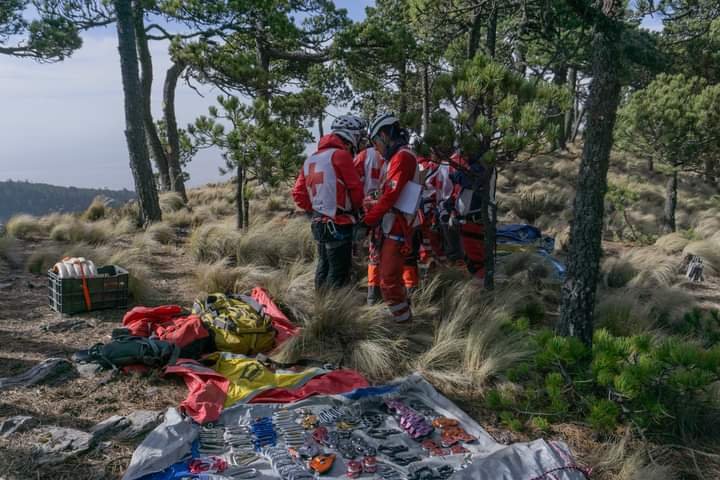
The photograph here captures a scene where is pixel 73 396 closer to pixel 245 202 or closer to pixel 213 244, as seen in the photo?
pixel 213 244

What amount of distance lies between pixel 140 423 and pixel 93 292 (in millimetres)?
2525

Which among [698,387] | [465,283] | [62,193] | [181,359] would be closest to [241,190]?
[465,283]

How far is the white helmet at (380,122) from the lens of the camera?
5.03 meters

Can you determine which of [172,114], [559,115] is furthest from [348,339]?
[172,114]

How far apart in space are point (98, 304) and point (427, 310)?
3.35m

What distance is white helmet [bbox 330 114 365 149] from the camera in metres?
5.15

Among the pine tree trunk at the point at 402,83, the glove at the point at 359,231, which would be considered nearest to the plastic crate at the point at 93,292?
the glove at the point at 359,231

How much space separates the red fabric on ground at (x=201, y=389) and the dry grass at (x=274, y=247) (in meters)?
3.44

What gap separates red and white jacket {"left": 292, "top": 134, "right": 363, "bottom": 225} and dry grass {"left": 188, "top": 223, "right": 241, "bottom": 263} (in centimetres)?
293

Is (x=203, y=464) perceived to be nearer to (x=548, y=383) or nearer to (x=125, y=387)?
(x=125, y=387)

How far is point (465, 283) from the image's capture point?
590 centimetres

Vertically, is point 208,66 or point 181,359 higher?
point 208,66

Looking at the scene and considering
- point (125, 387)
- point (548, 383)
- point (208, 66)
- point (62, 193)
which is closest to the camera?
point (548, 383)

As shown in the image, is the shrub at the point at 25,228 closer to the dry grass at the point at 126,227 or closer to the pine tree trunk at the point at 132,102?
the dry grass at the point at 126,227
